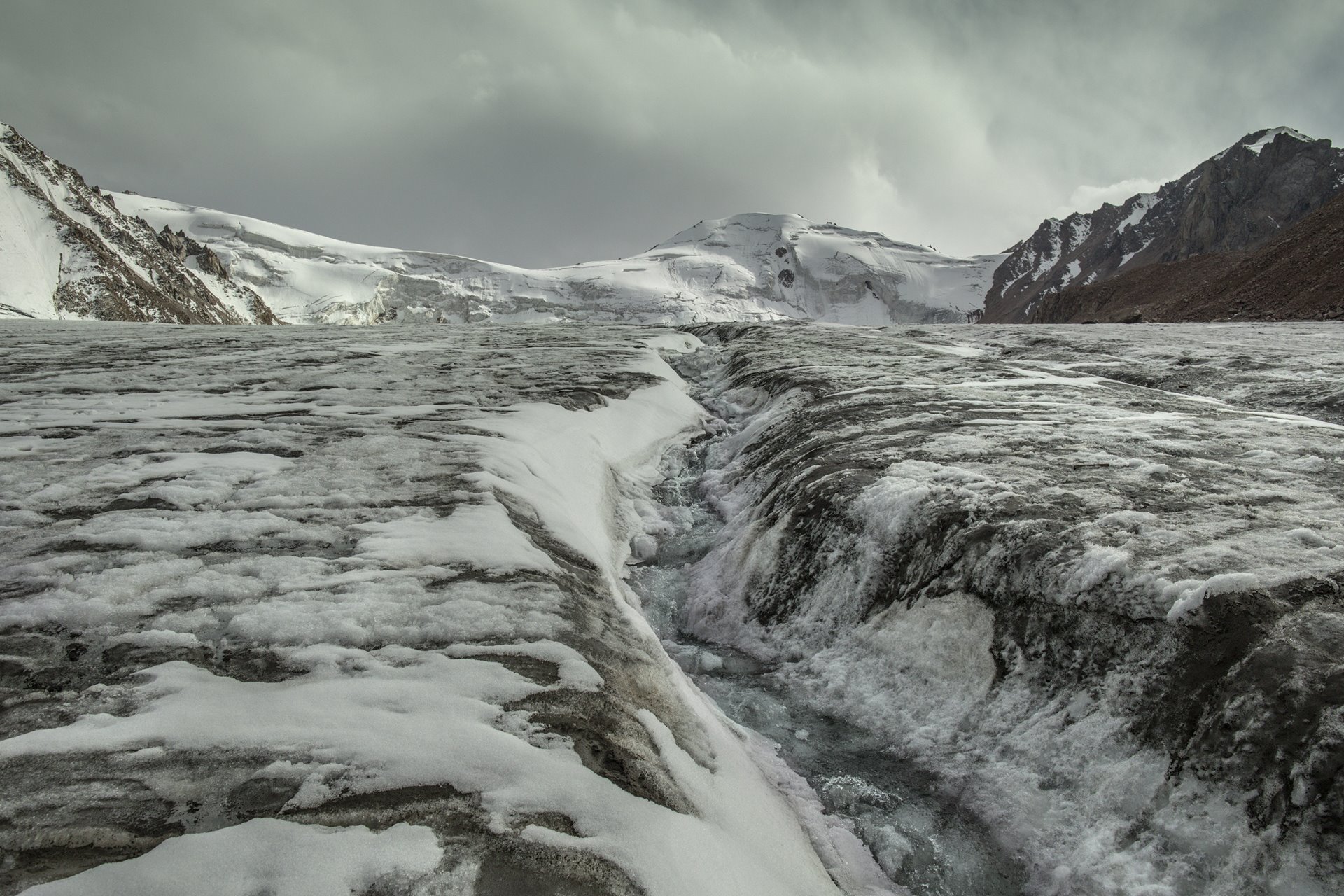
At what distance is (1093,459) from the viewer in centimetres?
464

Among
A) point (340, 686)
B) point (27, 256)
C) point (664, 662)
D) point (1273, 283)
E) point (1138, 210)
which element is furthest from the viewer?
point (1138, 210)

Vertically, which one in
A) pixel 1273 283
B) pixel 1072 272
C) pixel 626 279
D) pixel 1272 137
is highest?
pixel 1272 137

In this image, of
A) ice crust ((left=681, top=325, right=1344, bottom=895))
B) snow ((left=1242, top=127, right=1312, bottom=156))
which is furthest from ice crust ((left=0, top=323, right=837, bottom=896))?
snow ((left=1242, top=127, right=1312, bottom=156))

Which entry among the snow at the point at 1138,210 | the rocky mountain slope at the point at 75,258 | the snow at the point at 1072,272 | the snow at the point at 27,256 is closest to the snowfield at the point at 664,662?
the rocky mountain slope at the point at 75,258

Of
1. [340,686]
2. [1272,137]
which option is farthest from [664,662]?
[1272,137]

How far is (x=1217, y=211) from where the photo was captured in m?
75.4

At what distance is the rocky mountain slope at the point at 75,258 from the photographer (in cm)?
6581

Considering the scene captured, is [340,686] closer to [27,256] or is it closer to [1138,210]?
[27,256]

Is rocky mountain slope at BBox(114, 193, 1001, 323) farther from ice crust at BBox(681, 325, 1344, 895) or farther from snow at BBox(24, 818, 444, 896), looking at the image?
snow at BBox(24, 818, 444, 896)

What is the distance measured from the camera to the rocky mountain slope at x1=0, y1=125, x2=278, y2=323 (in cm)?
6581

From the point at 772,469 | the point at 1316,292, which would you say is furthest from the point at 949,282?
the point at 772,469

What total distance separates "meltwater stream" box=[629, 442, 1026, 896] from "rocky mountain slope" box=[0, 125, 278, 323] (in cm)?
7674

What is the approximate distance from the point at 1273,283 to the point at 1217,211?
6616 centimetres

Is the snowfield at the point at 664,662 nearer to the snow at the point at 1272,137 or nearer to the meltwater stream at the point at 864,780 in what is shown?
the meltwater stream at the point at 864,780
